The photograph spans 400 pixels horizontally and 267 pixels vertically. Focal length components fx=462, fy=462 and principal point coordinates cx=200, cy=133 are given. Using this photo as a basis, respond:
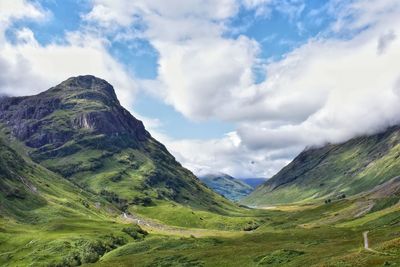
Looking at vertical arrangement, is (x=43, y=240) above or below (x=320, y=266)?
above

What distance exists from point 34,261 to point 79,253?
15128 mm

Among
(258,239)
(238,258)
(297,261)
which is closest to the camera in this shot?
(297,261)

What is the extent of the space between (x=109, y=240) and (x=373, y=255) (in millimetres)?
152293

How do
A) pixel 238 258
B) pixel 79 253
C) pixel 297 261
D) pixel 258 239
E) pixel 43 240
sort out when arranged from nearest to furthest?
pixel 297 261, pixel 238 258, pixel 258 239, pixel 79 253, pixel 43 240

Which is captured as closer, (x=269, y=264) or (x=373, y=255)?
(x=373, y=255)

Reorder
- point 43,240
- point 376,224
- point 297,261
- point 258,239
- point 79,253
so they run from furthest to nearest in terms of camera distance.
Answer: point 43,240, point 79,253, point 258,239, point 376,224, point 297,261

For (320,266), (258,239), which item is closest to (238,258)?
(320,266)

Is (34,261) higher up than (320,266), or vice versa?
(34,261)

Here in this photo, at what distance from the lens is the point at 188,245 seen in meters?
137

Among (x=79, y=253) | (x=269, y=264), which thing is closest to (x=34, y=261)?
(x=79, y=253)

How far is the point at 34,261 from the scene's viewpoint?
15662 centimetres

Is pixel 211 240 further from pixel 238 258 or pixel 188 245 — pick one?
pixel 238 258

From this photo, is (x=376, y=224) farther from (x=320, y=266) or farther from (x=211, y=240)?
(x=320, y=266)

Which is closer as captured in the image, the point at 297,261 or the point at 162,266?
the point at 297,261
